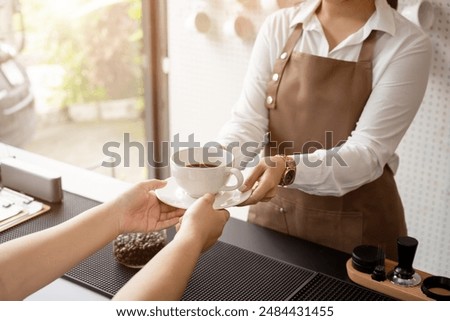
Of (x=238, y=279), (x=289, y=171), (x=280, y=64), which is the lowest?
(x=238, y=279)

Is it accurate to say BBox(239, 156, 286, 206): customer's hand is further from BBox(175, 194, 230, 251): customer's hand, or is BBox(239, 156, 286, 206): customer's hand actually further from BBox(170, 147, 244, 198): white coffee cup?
BBox(175, 194, 230, 251): customer's hand

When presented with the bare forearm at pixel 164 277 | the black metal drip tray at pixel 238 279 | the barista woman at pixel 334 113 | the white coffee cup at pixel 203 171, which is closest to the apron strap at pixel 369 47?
the barista woman at pixel 334 113

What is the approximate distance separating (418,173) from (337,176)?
0.99 metres

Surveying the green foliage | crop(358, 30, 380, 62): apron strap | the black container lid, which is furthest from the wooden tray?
the green foliage

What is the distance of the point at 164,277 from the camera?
97 cm

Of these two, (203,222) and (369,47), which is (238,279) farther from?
(369,47)

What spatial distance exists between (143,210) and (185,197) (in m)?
0.10

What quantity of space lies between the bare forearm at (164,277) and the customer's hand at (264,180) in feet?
1.32

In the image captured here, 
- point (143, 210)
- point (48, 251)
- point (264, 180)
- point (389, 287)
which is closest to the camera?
point (48, 251)

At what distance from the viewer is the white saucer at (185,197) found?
1.34 meters

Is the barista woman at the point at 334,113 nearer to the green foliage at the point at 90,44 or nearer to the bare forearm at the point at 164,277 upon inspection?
the bare forearm at the point at 164,277

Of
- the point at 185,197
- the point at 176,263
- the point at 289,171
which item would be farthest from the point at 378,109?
the point at 176,263

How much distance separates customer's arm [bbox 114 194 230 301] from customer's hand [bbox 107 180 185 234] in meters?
0.18
